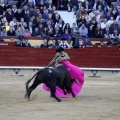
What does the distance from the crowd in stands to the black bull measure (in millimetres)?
6631

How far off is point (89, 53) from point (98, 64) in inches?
19.7

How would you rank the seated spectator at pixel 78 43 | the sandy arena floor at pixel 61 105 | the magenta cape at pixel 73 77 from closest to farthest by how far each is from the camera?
the sandy arena floor at pixel 61 105, the magenta cape at pixel 73 77, the seated spectator at pixel 78 43

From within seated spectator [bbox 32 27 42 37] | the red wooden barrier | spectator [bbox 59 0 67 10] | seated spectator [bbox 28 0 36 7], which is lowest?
the red wooden barrier

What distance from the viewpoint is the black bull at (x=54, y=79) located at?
11320 millimetres

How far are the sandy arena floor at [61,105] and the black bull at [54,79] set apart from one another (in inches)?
8.2

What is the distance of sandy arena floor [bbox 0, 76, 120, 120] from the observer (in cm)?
933

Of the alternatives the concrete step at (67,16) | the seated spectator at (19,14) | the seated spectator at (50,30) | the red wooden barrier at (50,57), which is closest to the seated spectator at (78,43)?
the red wooden barrier at (50,57)

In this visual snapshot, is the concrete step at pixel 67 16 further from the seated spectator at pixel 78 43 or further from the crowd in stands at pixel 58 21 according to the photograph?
the seated spectator at pixel 78 43

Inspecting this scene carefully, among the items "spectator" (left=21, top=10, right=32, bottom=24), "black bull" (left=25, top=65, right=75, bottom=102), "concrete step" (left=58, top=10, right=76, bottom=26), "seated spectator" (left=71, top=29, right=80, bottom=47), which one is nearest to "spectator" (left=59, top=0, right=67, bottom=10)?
"concrete step" (left=58, top=10, right=76, bottom=26)

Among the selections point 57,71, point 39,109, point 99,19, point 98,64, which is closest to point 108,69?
point 98,64

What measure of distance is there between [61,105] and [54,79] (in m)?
0.74

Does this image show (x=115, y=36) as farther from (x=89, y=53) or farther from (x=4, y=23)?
(x=4, y=23)

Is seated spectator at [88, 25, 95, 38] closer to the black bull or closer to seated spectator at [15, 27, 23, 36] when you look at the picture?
seated spectator at [15, 27, 23, 36]

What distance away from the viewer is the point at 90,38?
19.2 metres
